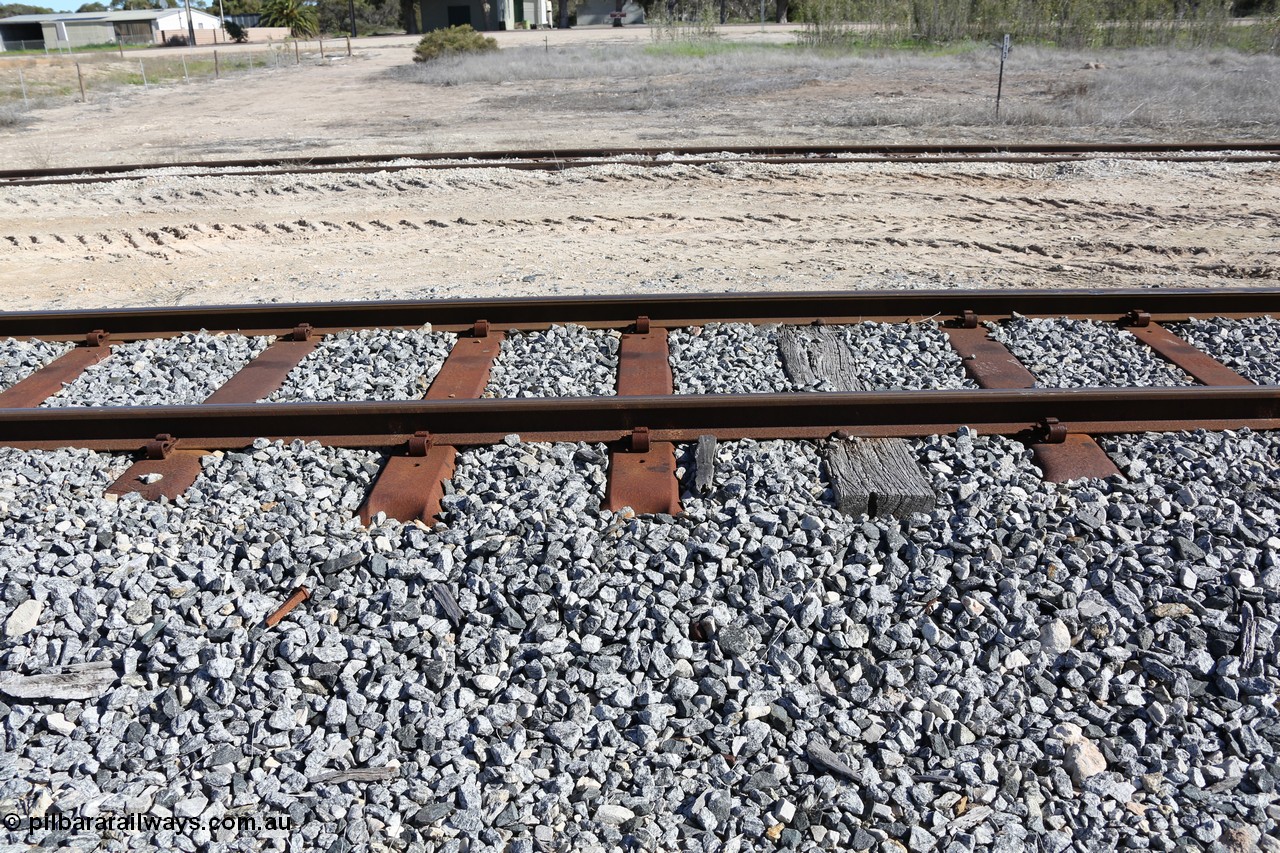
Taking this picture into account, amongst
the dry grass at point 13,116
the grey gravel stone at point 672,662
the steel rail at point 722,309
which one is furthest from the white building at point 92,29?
the grey gravel stone at point 672,662

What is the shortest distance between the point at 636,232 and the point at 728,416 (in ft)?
21.9

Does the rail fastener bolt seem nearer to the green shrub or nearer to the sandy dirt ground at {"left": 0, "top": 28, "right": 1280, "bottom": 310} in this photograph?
the sandy dirt ground at {"left": 0, "top": 28, "right": 1280, "bottom": 310}

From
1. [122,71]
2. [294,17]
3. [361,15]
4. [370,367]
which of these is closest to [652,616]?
[370,367]

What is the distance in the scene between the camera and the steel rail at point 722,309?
22.7ft

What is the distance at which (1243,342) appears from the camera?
21.1 feet

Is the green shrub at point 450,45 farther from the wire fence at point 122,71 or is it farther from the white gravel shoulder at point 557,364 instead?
the white gravel shoulder at point 557,364

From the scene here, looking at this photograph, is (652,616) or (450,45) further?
(450,45)

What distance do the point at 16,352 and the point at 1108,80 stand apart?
24.3 meters

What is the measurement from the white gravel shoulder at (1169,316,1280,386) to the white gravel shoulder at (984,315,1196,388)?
0.39m

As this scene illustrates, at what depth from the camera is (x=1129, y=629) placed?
3.64 meters

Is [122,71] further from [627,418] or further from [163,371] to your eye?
[627,418]

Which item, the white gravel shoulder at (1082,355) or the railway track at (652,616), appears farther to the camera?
the white gravel shoulder at (1082,355)

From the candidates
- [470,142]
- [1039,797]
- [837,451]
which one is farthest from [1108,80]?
[1039,797]

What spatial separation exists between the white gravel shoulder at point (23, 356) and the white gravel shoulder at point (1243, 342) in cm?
743
